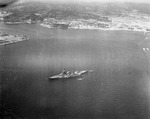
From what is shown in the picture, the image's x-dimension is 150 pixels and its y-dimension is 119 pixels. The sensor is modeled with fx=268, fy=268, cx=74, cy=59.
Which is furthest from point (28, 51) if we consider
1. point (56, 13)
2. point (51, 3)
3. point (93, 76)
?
point (51, 3)

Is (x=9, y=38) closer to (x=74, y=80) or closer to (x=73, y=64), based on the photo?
(x=73, y=64)

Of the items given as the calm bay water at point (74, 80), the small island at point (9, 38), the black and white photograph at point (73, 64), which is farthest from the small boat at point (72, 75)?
the small island at point (9, 38)

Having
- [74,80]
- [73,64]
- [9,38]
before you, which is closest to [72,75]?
[74,80]

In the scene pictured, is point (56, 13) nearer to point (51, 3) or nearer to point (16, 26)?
point (51, 3)

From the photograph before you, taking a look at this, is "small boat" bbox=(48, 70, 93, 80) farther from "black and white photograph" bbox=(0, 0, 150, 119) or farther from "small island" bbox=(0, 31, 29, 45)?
"small island" bbox=(0, 31, 29, 45)

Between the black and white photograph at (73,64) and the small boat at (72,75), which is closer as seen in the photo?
the black and white photograph at (73,64)

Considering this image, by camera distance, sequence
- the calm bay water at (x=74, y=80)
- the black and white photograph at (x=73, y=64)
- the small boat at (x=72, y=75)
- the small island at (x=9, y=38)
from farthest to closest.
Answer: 1. the small island at (x=9, y=38)
2. the small boat at (x=72, y=75)
3. the black and white photograph at (x=73, y=64)
4. the calm bay water at (x=74, y=80)

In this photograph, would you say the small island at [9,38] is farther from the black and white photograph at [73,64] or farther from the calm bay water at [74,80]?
the calm bay water at [74,80]

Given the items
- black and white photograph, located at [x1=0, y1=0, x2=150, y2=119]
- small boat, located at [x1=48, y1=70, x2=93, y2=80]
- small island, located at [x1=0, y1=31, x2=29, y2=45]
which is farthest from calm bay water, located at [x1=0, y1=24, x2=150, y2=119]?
small island, located at [x1=0, y1=31, x2=29, y2=45]
